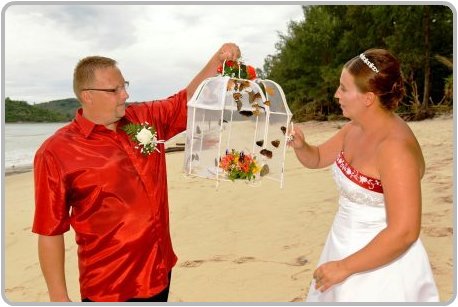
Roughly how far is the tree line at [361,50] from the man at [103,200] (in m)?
22.5

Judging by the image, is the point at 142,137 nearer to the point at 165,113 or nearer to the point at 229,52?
the point at 165,113

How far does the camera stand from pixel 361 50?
102 ft

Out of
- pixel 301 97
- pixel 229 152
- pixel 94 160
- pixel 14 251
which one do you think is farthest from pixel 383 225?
pixel 301 97

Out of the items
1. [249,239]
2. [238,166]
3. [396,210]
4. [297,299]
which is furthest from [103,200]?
[249,239]

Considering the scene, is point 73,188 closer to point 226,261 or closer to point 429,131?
point 226,261

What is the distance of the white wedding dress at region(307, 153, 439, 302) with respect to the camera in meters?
3.01

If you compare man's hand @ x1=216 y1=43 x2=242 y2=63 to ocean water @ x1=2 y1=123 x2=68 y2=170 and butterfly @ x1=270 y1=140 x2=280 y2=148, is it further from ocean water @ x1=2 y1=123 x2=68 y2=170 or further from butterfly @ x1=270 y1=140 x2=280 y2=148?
ocean water @ x1=2 y1=123 x2=68 y2=170

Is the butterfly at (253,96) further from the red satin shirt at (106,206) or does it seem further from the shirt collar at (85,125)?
the shirt collar at (85,125)

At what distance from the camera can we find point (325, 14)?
31812mm

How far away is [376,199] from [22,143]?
32041 millimetres

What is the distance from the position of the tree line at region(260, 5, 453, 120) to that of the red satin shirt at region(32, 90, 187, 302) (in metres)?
22.5

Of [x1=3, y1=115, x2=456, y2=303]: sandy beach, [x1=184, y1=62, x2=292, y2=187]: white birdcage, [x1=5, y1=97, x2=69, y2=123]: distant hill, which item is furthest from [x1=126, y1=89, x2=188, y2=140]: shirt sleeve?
[x1=5, y1=97, x2=69, y2=123]: distant hill

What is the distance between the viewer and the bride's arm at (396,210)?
2.49 m

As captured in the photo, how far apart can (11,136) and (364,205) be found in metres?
36.3
